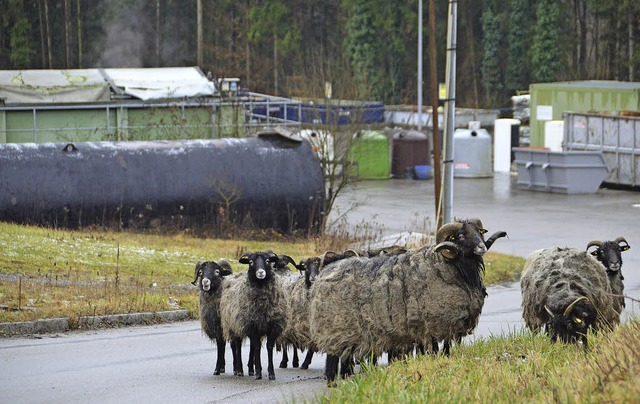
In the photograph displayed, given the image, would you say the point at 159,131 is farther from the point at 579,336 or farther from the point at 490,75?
the point at 490,75

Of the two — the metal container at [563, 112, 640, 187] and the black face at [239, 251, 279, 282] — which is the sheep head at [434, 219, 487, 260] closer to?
the black face at [239, 251, 279, 282]

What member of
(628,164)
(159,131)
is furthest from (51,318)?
(628,164)

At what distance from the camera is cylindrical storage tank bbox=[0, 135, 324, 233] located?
85.6 feet

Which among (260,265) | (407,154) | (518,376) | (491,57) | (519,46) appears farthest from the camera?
(491,57)

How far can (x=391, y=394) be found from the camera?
954cm

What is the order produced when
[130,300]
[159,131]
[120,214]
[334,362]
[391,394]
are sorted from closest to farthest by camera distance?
[391,394] → [334,362] → [130,300] → [120,214] → [159,131]

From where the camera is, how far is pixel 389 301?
1218 centimetres

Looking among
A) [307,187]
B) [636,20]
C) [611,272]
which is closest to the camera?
[611,272]

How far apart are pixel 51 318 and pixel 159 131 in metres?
25.3

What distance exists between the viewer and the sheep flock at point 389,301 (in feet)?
40.0

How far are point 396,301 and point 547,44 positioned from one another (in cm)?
6123

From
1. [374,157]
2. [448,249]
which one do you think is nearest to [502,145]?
[374,157]

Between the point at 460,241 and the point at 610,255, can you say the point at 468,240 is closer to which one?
the point at 460,241

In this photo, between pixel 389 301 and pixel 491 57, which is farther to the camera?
pixel 491 57
